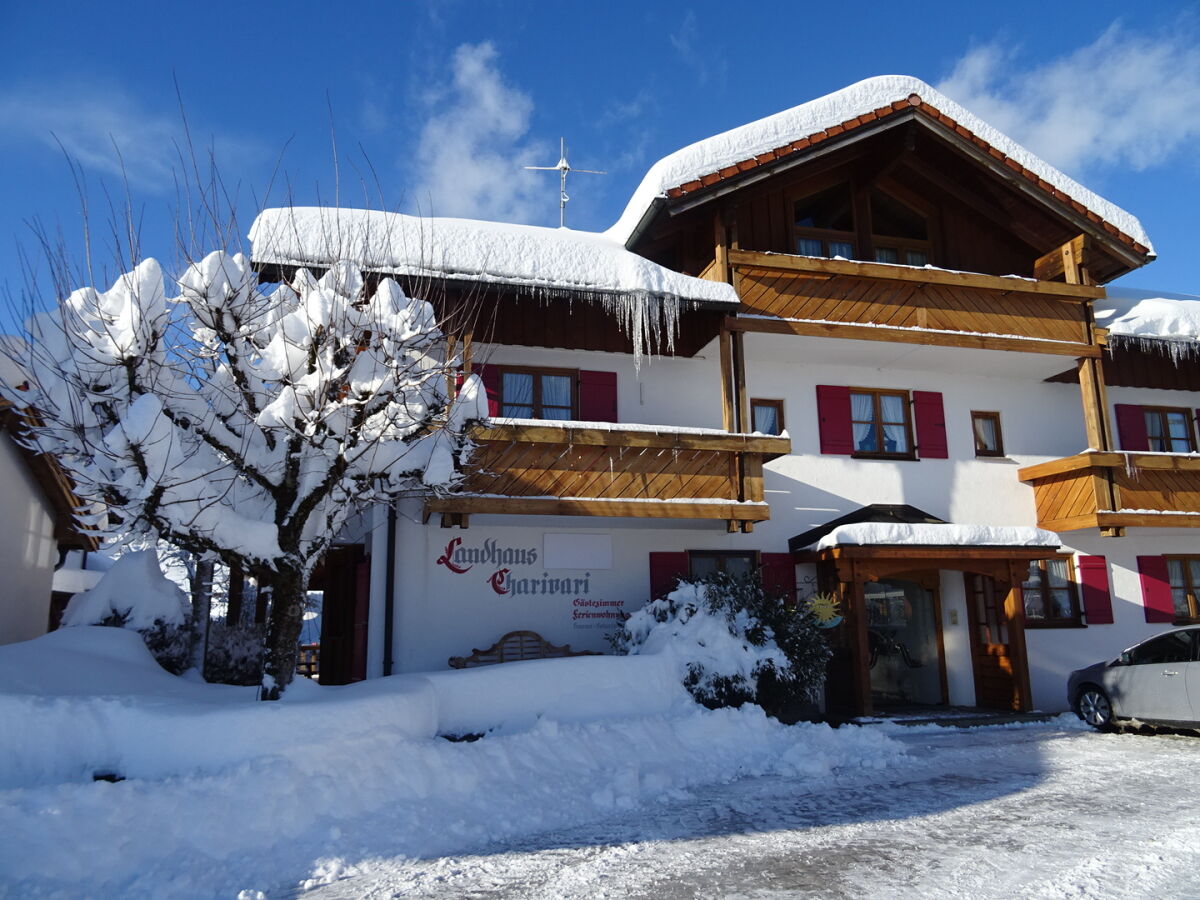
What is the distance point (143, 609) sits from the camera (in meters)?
9.73

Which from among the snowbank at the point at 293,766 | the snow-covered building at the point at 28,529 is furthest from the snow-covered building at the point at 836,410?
the snow-covered building at the point at 28,529

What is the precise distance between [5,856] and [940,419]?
13.7 meters

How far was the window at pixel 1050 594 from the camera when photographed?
47.2ft

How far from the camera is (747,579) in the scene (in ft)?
38.5

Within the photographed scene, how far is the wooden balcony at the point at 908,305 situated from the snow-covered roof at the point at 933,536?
9.75 feet

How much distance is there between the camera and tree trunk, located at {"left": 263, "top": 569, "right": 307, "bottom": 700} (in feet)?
24.8

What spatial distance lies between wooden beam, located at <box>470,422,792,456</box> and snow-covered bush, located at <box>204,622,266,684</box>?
3768 millimetres

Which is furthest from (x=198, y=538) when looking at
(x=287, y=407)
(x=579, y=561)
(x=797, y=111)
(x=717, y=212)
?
(x=797, y=111)

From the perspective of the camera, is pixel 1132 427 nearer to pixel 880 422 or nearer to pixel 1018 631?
pixel 880 422

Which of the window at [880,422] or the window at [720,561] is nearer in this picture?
the window at [720,561]

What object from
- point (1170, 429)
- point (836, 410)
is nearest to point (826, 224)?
point (836, 410)

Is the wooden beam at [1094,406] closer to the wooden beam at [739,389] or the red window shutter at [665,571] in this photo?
the wooden beam at [739,389]

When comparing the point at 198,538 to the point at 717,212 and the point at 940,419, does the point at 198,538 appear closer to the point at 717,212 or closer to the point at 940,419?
the point at 717,212

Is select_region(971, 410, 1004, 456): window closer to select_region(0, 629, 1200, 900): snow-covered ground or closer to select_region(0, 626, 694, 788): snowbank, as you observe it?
select_region(0, 629, 1200, 900): snow-covered ground
